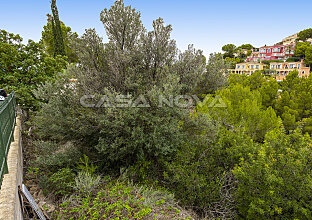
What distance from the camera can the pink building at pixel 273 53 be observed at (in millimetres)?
55219

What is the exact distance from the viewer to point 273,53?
197 feet

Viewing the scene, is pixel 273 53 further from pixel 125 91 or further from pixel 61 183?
pixel 61 183

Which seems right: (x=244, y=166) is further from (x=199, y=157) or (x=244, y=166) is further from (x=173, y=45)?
(x=173, y=45)

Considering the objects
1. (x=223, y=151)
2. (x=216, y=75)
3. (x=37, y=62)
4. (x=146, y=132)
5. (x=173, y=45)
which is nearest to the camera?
(x=146, y=132)

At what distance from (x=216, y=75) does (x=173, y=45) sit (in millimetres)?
2680

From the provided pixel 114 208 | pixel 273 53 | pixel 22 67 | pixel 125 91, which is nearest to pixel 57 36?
pixel 22 67

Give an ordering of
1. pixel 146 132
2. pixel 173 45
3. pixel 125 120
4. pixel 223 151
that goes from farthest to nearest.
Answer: pixel 173 45 < pixel 223 151 < pixel 146 132 < pixel 125 120

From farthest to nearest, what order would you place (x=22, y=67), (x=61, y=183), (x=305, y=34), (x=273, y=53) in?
(x=305, y=34)
(x=273, y=53)
(x=22, y=67)
(x=61, y=183)

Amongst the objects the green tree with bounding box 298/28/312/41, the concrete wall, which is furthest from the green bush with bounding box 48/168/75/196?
the green tree with bounding box 298/28/312/41

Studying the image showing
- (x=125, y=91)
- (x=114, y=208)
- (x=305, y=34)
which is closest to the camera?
(x=114, y=208)

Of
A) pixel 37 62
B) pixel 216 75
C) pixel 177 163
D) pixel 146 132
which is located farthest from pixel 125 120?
pixel 37 62

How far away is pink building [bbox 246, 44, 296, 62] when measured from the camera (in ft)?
181

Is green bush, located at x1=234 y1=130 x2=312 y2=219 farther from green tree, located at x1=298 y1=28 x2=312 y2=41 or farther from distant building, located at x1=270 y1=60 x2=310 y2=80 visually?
green tree, located at x1=298 y1=28 x2=312 y2=41

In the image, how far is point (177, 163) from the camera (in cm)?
559
